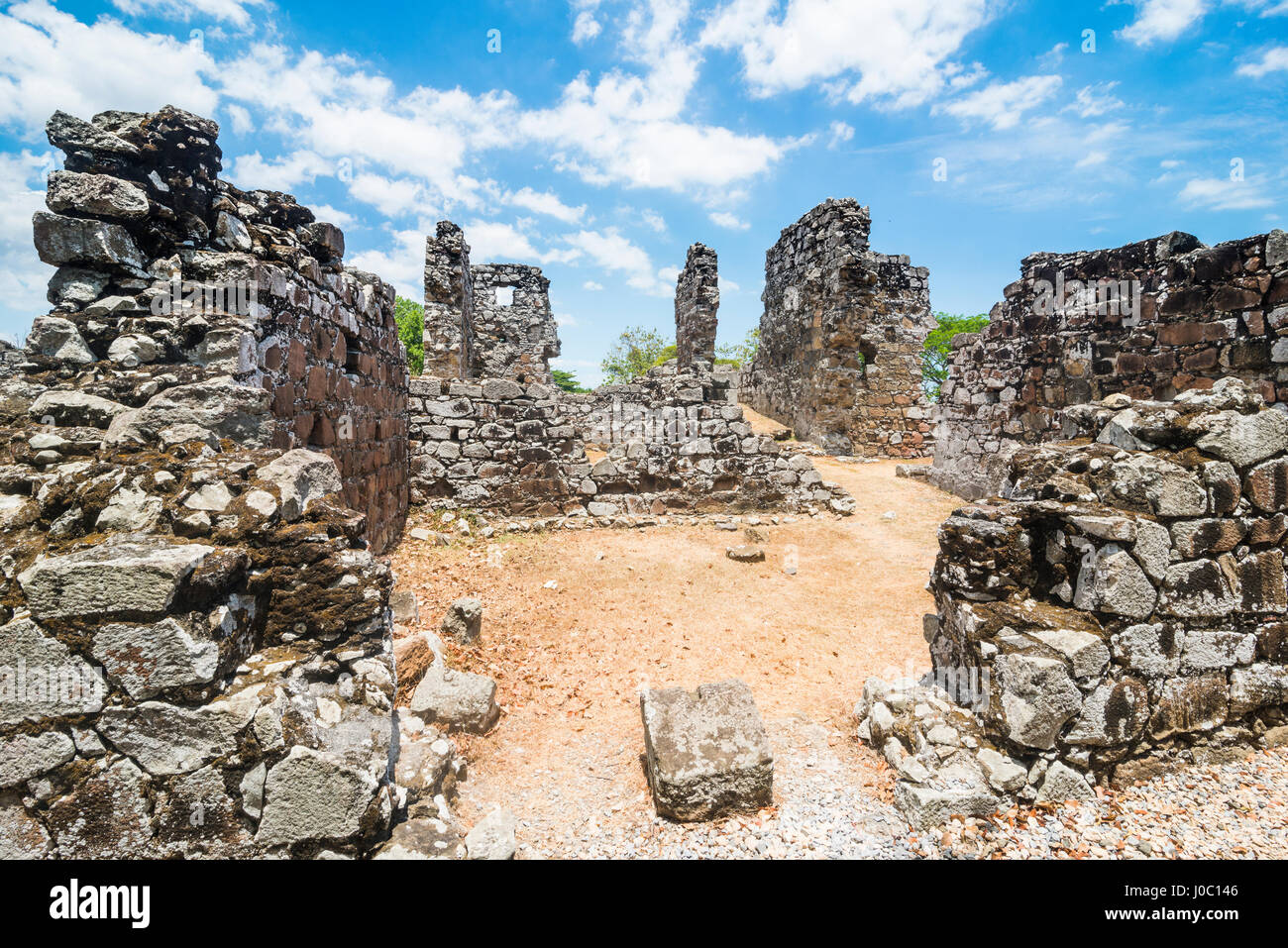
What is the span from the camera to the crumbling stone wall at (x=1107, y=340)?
253 inches

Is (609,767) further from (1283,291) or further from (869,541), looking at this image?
(1283,291)

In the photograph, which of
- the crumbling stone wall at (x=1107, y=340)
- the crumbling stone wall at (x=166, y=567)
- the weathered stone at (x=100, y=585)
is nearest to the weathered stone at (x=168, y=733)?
the crumbling stone wall at (x=166, y=567)

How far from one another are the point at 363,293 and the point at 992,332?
32.7 feet

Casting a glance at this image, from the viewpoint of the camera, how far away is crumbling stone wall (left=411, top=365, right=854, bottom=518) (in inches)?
345

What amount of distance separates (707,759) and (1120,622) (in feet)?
7.82

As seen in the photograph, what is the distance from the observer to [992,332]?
9859mm

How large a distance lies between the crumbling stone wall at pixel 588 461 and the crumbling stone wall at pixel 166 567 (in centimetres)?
493

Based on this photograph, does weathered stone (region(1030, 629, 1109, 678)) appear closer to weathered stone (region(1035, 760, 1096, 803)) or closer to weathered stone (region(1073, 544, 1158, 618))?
weathered stone (region(1073, 544, 1158, 618))

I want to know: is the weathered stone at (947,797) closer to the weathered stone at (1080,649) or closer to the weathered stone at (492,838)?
the weathered stone at (1080,649)

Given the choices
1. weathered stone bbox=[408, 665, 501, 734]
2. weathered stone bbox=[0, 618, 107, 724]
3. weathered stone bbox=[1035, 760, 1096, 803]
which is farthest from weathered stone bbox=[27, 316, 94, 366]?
weathered stone bbox=[1035, 760, 1096, 803]

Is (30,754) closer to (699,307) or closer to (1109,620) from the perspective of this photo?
(1109,620)

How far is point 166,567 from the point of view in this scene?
6.56ft

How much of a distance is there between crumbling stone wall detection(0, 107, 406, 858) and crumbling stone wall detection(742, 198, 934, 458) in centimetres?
1324

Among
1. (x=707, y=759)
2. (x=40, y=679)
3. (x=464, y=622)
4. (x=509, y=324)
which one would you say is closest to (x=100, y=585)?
(x=40, y=679)
